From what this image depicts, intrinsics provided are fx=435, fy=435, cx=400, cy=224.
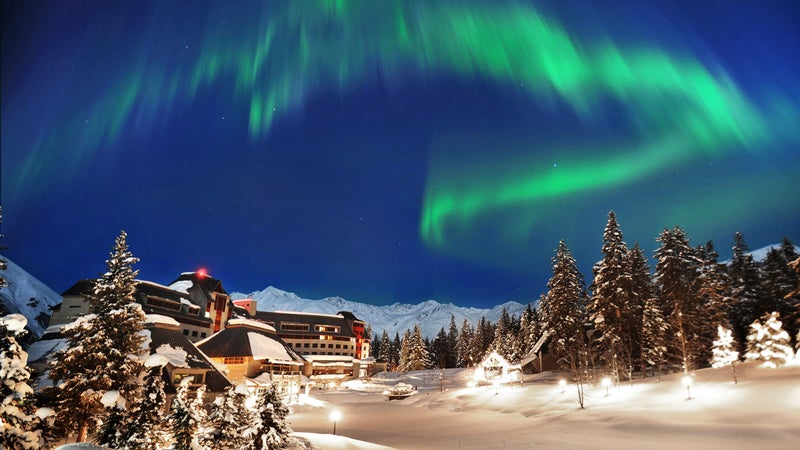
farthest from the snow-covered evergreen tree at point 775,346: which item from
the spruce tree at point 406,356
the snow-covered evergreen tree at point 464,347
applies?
the snow-covered evergreen tree at point 464,347

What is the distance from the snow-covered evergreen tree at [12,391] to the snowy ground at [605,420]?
1309 centimetres

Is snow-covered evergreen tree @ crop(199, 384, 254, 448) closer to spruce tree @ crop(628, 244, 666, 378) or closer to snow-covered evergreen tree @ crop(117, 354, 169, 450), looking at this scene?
snow-covered evergreen tree @ crop(117, 354, 169, 450)

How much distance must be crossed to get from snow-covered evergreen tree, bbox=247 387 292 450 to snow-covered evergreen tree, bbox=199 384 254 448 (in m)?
0.30

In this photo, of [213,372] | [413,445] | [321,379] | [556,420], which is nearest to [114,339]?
[413,445]

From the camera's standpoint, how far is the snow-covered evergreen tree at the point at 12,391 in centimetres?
1111

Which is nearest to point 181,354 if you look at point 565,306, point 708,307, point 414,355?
point 565,306

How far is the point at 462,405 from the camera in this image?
164 ft

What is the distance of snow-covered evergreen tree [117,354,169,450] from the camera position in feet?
52.4

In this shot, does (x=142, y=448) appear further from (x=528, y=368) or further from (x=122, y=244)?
(x=528, y=368)

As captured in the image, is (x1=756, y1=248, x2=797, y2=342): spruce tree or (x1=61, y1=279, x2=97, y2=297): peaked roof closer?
(x1=756, y1=248, x2=797, y2=342): spruce tree

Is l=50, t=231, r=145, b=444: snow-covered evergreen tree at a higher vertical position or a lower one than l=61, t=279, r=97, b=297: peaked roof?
lower

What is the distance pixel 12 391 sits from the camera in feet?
37.4

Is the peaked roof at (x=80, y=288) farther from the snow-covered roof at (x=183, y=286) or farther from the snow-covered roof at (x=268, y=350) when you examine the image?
the snow-covered roof at (x=268, y=350)

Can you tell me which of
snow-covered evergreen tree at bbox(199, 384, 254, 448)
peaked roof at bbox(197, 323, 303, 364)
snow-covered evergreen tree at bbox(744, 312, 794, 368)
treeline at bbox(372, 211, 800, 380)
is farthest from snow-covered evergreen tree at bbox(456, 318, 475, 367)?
snow-covered evergreen tree at bbox(199, 384, 254, 448)
